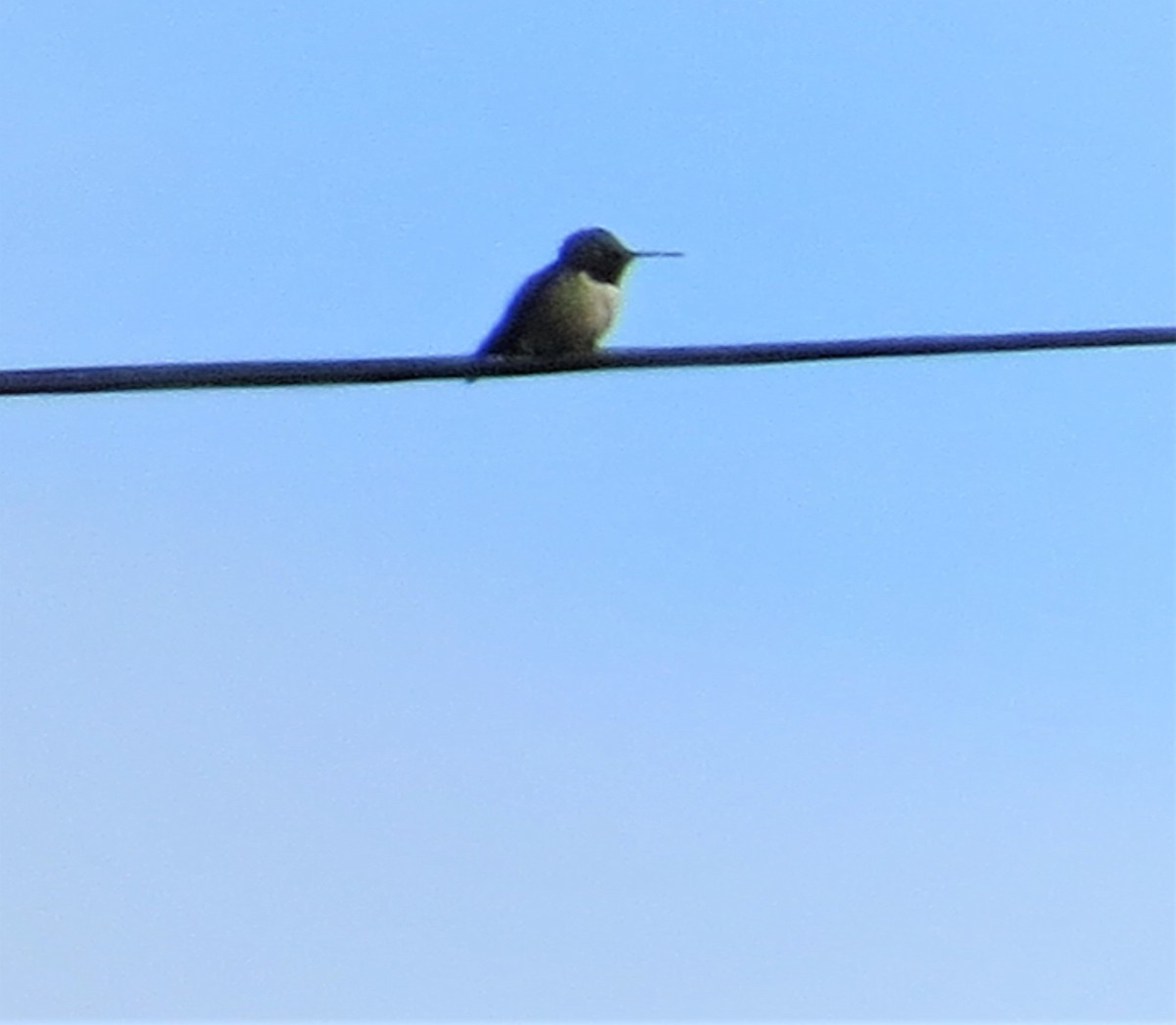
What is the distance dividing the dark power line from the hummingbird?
301 cm

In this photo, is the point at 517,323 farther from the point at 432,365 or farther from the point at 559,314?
the point at 432,365

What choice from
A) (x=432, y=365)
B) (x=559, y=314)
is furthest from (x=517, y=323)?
(x=432, y=365)

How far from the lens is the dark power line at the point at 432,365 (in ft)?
21.7

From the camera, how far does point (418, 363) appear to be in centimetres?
712

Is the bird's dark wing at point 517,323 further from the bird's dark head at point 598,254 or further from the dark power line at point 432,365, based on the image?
the dark power line at point 432,365

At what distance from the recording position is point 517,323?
1060 centimetres

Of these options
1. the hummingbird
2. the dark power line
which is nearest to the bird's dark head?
the hummingbird

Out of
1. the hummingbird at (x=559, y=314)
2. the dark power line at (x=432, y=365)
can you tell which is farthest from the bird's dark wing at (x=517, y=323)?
the dark power line at (x=432, y=365)

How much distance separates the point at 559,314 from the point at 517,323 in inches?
8.0

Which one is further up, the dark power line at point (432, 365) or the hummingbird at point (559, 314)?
the hummingbird at point (559, 314)

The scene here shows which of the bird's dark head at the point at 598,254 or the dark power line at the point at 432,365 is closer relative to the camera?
the dark power line at the point at 432,365

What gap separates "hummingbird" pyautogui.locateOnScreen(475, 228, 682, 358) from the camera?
1048 cm

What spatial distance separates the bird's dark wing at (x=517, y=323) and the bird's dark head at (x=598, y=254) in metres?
0.32

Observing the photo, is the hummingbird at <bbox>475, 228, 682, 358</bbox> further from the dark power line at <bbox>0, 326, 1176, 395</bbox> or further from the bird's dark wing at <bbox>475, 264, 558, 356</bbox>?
the dark power line at <bbox>0, 326, 1176, 395</bbox>
